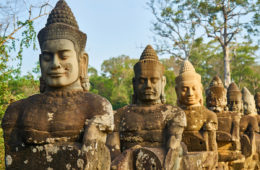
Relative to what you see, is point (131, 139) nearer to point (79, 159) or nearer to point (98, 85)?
point (79, 159)

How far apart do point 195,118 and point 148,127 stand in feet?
6.15

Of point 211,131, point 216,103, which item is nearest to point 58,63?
point 211,131

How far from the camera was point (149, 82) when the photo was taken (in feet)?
16.7

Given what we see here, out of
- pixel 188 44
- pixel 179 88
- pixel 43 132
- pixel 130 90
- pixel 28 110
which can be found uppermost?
pixel 188 44

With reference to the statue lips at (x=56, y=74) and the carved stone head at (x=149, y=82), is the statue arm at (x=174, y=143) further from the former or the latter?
the statue lips at (x=56, y=74)

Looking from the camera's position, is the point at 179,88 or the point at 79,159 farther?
the point at 179,88

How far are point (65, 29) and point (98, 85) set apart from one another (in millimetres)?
30689

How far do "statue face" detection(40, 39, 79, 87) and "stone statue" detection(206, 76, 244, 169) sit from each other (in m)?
5.39

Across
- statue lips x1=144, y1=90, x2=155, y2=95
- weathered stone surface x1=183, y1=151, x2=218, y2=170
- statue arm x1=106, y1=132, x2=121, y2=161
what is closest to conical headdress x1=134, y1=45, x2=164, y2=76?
statue lips x1=144, y1=90, x2=155, y2=95

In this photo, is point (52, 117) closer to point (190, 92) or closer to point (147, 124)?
point (147, 124)

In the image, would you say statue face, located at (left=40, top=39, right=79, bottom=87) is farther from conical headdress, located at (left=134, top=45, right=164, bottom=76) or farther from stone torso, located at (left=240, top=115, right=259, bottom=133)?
stone torso, located at (left=240, top=115, right=259, bottom=133)

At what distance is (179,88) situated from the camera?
6.80 meters

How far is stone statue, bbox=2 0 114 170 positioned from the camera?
3346mm

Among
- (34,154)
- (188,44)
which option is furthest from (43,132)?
(188,44)
